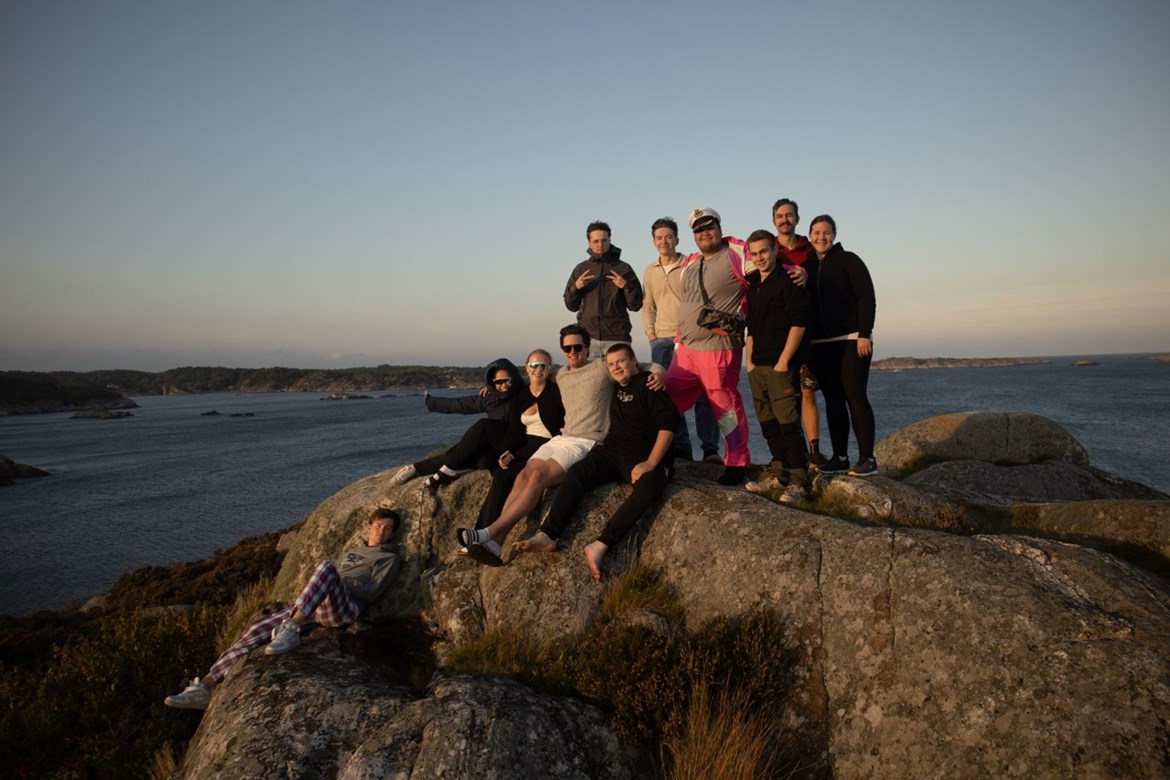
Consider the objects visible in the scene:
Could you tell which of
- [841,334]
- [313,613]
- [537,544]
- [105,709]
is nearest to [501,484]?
[537,544]

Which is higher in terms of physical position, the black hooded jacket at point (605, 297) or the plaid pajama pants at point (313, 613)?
the black hooded jacket at point (605, 297)

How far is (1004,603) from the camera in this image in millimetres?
4703

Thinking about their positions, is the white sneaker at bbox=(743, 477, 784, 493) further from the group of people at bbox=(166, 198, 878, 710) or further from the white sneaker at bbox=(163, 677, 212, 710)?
the white sneaker at bbox=(163, 677, 212, 710)

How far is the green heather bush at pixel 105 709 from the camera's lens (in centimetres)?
620

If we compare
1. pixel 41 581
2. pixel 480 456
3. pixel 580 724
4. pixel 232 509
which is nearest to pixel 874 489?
pixel 580 724

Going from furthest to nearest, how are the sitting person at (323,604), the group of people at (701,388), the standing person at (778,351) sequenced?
the standing person at (778,351)
the group of people at (701,388)
the sitting person at (323,604)

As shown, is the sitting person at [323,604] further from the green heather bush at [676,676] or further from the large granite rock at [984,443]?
the large granite rock at [984,443]

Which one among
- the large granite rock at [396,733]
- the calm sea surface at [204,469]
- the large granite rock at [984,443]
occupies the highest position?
the large granite rock at [984,443]

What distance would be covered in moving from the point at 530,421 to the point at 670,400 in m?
2.11

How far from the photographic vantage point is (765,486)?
25.1 feet

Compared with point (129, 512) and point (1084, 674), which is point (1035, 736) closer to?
point (1084, 674)

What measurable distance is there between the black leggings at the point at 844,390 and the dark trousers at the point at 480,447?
4.55m

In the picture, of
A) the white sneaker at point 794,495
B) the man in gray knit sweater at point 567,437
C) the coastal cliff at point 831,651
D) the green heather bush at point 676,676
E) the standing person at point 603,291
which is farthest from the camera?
the standing person at point 603,291

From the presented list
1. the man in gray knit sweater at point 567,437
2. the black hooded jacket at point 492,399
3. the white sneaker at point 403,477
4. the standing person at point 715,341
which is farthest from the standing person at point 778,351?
the white sneaker at point 403,477
